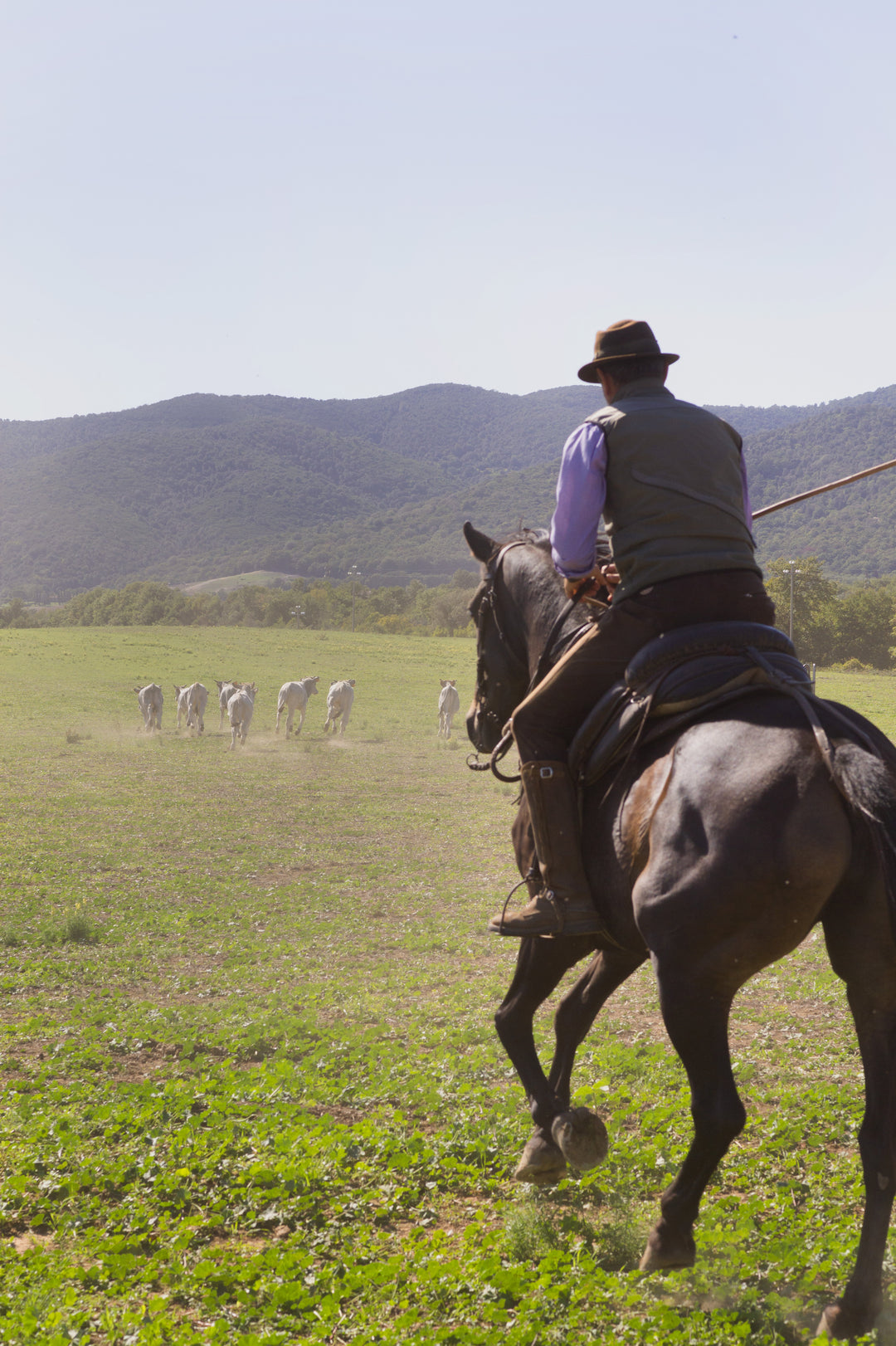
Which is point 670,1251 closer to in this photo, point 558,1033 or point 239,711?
point 558,1033

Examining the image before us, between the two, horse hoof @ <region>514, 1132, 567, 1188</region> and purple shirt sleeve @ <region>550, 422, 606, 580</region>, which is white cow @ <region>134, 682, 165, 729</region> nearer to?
horse hoof @ <region>514, 1132, 567, 1188</region>

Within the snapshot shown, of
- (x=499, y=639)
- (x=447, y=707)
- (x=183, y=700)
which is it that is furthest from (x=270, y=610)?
(x=499, y=639)

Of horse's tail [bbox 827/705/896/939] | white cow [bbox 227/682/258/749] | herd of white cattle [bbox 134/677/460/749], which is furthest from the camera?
herd of white cattle [bbox 134/677/460/749]

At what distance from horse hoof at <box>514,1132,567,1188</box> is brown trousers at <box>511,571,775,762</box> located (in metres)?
1.76

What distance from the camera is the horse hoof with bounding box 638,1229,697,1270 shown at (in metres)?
3.63

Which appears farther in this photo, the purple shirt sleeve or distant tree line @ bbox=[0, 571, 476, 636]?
distant tree line @ bbox=[0, 571, 476, 636]

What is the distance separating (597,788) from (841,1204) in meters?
2.15

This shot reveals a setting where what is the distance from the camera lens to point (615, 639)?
13.6 feet

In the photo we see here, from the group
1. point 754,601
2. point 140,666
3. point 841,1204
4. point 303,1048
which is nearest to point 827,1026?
point 841,1204

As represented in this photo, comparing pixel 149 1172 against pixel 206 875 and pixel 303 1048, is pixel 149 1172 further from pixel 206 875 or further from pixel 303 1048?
pixel 206 875

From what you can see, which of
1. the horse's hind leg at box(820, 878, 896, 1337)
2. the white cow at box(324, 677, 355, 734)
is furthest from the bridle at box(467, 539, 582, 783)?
the white cow at box(324, 677, 355, 734)

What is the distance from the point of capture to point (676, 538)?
3.98 metres

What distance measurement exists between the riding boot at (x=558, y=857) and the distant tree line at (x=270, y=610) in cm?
7379

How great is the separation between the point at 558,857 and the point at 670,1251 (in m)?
1.48
